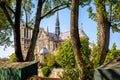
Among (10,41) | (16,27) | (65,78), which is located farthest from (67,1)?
(10,41)

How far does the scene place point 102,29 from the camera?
13.8 m

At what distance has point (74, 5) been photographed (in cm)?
1235

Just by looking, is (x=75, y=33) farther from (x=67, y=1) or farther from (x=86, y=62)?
(x=67, y=1)

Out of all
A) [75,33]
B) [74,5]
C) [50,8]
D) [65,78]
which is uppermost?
[50,8]

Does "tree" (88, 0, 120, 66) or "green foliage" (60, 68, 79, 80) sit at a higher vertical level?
"tree" (88, 0, 120, 66)

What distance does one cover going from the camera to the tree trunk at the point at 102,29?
534 inches

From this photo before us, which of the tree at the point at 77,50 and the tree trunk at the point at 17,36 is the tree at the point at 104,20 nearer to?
the tree at the point at 77,50

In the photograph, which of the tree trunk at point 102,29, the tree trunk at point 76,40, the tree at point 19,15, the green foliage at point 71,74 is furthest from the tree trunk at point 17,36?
the tree trunk at point 76,40

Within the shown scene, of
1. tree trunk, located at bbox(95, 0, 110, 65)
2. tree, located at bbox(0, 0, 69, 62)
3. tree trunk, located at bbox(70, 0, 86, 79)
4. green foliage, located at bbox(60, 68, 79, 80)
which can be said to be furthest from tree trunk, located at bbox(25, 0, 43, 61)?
tree trunk, located at bbox(70, 0, 86, 79)

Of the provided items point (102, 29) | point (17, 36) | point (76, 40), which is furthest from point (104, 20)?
point (17, 36)

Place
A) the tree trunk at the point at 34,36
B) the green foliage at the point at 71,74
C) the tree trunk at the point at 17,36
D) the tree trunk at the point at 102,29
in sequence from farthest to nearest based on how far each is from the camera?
the tree trunk at the point at 34,36
the tree trunk at the point at 17,36
the tree trunk at the point at 102,29
the green foliage at the point at 71,74

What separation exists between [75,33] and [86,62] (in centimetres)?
139

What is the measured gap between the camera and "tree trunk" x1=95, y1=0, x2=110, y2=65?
13562 mm

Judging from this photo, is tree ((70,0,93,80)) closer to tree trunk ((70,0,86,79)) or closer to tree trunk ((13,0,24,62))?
tree trunk ((70,0,86,79))
